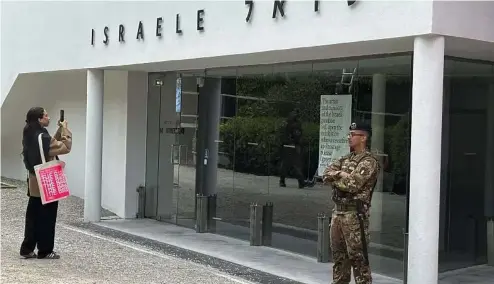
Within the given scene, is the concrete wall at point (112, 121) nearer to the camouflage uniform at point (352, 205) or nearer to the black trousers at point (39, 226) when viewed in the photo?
the black trousers at point (39, 226)

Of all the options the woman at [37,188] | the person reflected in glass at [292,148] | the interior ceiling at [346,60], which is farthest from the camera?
the person reflected in glass at [292,148]

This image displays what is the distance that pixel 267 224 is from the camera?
9828 millimetres

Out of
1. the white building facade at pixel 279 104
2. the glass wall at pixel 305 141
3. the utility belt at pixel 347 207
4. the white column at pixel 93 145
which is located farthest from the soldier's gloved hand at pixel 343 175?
the white column at pixel 93 145

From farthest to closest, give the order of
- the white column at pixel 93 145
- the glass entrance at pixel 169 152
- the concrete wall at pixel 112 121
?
the concrete wall at pixel 112 121
the glass entrance at pixel 169 152
the white column at pixel 93 145

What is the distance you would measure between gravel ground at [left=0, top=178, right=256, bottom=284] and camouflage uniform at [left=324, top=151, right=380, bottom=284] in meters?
1.70

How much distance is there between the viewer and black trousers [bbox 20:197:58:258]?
792 cm

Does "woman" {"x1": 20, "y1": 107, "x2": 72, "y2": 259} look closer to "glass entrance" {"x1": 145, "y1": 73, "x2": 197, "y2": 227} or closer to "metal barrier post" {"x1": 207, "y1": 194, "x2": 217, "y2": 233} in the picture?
"metal barrier post" {"x1": 207, "y1": 194, "x2": 217, "y2": 233}

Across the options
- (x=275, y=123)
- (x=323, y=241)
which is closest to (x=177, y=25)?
(x=275, y=123)

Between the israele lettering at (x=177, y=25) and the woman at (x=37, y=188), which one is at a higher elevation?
the israele lettering at (x=177, y=25)

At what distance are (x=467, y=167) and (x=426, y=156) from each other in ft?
10.4

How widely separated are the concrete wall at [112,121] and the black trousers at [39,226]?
3955 millimetres

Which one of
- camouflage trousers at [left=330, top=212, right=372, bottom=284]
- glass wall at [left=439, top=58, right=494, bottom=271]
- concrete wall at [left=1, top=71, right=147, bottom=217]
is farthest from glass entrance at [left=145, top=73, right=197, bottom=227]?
camouflage trousers at [left=330, top=212, right=372, bottom=284]

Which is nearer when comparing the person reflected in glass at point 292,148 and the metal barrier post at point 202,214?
the person reflected in glass at point 292,148

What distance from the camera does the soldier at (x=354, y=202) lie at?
234 inches
